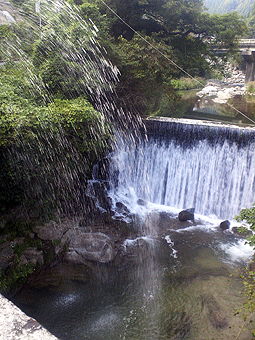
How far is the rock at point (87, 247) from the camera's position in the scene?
7.94 meters

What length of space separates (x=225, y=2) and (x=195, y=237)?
342 ft

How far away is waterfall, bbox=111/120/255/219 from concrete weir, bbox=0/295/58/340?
30.5 ft

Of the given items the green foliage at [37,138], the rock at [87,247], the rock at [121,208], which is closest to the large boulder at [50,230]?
the rock at [87,247]

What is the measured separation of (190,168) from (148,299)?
5894 millimetres

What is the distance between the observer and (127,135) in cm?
1234

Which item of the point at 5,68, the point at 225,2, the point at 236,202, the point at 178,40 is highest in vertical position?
the point at 225,2

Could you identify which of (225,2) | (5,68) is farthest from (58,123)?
(225,2)

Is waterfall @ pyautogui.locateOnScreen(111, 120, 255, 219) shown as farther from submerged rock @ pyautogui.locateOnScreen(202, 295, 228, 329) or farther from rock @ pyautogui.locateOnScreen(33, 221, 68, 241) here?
submerged rock @ pyautogui.locateOnScreen(202, 295, 228, 329)

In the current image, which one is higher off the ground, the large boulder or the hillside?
the hillside

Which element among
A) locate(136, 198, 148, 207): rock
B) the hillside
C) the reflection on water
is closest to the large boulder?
the reflection on water

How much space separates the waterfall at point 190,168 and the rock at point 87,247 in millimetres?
3311

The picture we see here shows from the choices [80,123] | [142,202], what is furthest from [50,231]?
[142,202]

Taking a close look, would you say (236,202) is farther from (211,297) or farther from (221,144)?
(211,297)

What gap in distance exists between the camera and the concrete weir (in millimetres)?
1894
